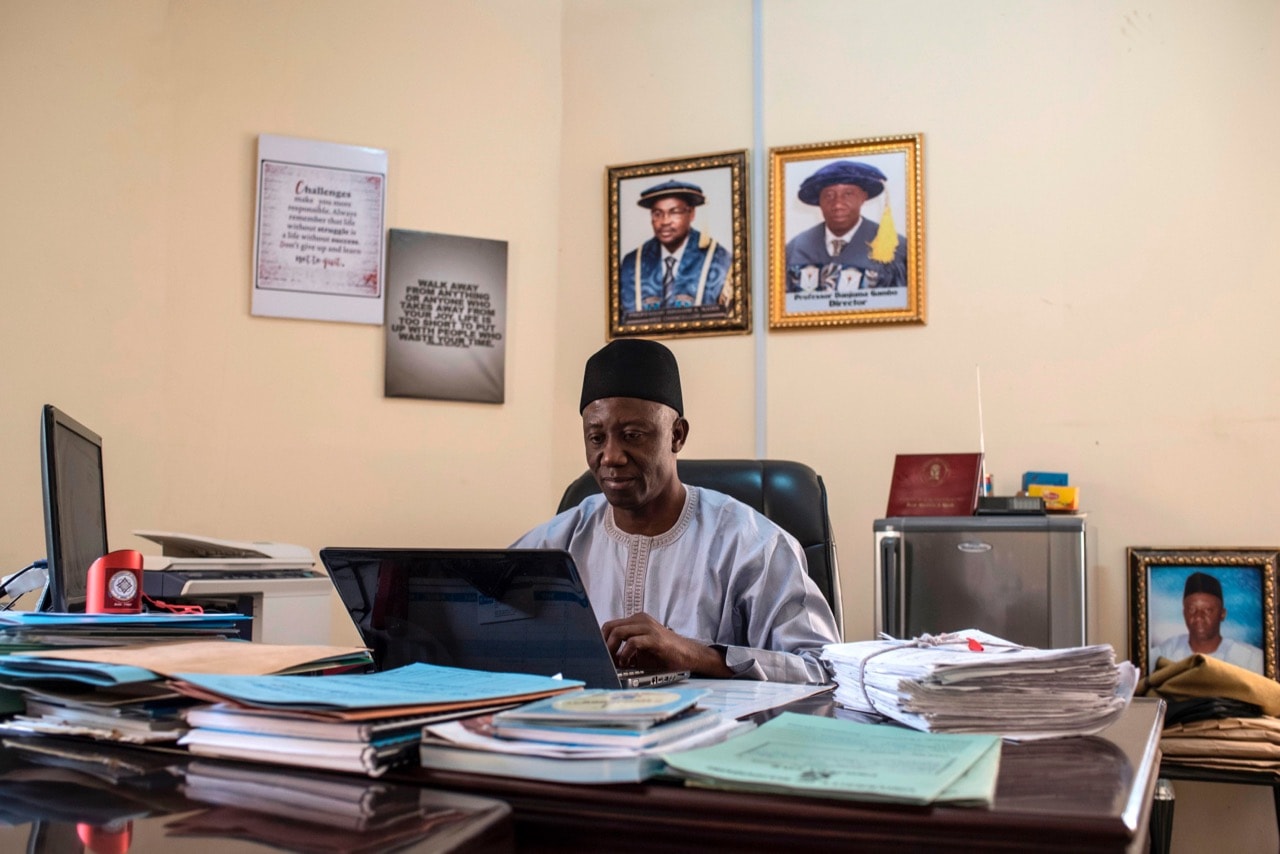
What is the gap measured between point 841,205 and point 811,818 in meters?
2.82

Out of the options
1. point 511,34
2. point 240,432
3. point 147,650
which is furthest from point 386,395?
point 147,650

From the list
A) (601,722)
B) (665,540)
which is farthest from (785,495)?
(601,722)

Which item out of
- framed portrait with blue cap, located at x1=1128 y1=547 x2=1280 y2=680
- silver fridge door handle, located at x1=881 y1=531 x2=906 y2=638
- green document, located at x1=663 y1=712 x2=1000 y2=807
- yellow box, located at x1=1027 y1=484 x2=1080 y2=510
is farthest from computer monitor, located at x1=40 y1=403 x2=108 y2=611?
framed portrait with blue cap, located at x1=1128 y1=547 x2=1280 y2=680

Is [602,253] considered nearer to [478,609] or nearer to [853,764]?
[478,609]

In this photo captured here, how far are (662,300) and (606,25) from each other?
2.98 ft

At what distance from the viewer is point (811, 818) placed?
0.64m

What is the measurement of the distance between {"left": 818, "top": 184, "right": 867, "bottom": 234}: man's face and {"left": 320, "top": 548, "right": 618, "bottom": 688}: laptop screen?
2366 mm

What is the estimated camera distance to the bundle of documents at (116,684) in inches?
34.7

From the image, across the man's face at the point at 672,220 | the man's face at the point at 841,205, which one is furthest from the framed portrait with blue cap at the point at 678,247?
the man's face at the point at 841,205

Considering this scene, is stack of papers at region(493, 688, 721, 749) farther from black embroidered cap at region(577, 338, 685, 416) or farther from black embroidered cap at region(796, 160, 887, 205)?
black embroidered cap at region(796, 160, 887, 205)

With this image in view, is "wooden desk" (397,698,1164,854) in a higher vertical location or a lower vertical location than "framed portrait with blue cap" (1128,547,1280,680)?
higher

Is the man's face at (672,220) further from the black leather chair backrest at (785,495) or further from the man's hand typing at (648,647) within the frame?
the man's hand typing at (648,647)

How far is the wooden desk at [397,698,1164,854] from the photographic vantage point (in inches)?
24.3

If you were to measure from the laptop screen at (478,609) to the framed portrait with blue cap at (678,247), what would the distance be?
2255mm
